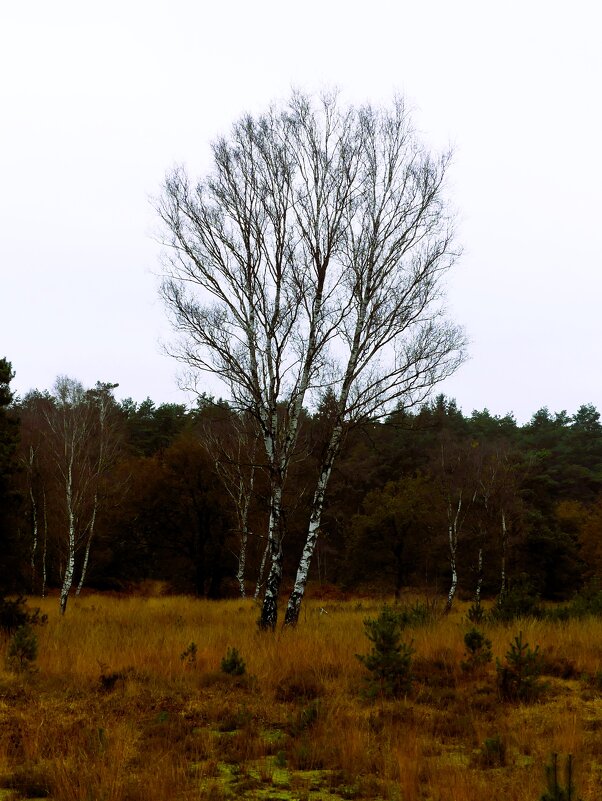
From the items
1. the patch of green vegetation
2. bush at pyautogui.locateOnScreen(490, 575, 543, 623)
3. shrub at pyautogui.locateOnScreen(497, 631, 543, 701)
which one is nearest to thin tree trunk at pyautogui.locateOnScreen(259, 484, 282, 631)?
bush at pyautogui.locateOnScreen(490, 575, 543, 623)

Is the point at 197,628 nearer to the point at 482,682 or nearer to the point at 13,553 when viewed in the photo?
the point at 13,553

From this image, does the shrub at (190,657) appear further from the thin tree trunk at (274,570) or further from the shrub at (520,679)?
the shrub at (520,679)

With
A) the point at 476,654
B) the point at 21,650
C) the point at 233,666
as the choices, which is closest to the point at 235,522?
the point at 21,650

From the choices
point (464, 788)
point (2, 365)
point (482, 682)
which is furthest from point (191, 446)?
point (464, 788)

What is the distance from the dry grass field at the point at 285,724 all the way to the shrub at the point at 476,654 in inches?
2.9

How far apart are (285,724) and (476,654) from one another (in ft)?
9.81

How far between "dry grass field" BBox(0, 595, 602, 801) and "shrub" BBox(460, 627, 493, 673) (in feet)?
0.24

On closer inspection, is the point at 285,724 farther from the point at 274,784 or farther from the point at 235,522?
the point at 235,522

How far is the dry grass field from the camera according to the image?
4.08 m

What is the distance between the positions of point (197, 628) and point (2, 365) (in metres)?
6.65

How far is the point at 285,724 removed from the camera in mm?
5621

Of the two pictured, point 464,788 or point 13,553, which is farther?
point 13,553

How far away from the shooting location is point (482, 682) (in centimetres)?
696

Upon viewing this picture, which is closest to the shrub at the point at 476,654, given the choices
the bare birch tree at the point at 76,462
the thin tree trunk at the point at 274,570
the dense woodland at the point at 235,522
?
the thin tree trunk at the point at 274,570
